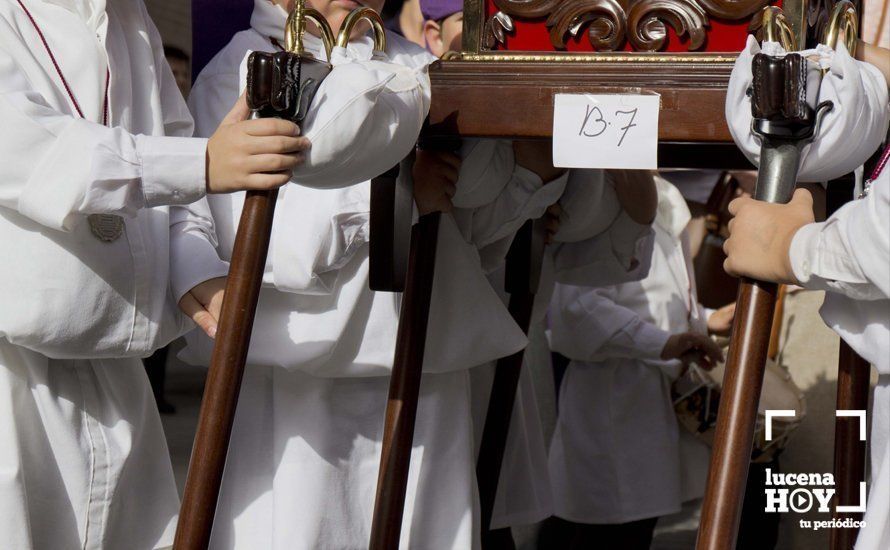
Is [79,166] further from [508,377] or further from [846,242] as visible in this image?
[508,377]

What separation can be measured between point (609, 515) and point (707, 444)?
37 centimetres

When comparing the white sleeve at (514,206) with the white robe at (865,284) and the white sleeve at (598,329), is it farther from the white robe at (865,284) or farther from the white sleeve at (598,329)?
the white sleeve at (598,329)

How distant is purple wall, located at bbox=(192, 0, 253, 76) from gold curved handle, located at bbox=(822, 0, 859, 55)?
52.0 inches

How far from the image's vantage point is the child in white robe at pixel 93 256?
1816 millimetres

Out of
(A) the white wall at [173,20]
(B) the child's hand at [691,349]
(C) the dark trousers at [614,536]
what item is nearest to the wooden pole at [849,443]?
(B) the child's hand at [691,349]

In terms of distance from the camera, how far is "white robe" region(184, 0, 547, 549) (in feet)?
7.52

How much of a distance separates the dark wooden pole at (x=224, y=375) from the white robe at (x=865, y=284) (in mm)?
760

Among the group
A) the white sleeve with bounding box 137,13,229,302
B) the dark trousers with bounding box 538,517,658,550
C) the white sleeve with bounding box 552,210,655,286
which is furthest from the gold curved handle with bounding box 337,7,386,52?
the dark trousers with bounding box 538,517,658,550

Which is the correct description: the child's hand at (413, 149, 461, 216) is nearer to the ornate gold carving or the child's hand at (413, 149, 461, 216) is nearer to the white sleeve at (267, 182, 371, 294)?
the white sleeve at (267, 182, 371, 294)

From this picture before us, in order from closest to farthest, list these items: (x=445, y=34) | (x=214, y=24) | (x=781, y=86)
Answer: (x=781, y=86), (x=214, y=24), (x=445, y=34)

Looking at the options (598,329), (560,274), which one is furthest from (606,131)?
(598,329)

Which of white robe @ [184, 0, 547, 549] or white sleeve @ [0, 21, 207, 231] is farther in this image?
white robe @ [184, 0, 547, 549]

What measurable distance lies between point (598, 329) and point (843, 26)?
1.90 metres

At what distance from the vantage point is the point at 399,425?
2.27m
